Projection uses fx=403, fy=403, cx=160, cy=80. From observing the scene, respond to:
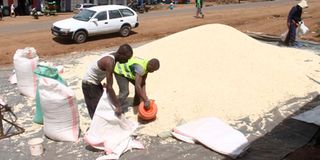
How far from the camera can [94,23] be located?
50.8 ft

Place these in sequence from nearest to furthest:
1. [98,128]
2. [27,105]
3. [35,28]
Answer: [98,128] < [27,105] < [35,28]

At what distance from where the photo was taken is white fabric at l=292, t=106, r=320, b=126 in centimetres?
668

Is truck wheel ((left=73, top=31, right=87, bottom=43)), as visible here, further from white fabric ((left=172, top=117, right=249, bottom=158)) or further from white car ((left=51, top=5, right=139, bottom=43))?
white fabric ((left=172, top=117, right=249, bottom=158))

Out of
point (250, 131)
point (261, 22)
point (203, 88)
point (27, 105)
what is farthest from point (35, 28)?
point (250, 131)

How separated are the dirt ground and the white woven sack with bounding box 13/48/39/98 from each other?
499 centimetres

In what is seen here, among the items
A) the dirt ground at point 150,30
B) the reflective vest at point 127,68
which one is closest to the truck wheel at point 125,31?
the dirt ground at point 150,30

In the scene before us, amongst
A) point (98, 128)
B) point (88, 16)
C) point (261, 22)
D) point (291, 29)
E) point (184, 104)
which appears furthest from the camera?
point (261, 22)

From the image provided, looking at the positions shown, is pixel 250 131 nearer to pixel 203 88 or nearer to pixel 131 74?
pixel 203 88

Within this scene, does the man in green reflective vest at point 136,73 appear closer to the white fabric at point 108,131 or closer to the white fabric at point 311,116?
the white fabric at point 108,131

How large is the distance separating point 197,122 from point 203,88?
1271 mm

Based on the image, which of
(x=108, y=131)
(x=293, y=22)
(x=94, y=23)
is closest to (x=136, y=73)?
(x=108, y=131)

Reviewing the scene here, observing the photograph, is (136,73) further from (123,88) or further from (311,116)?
(311,116)

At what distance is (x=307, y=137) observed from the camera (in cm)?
624

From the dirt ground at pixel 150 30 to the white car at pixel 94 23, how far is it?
372mm
